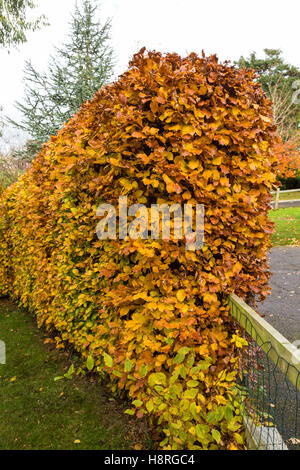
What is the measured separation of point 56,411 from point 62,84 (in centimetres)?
1369

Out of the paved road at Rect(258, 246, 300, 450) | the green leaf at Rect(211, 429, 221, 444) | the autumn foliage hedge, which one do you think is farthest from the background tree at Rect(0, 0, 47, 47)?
A: the green leaf at Rect(211, 429, 221, 444)

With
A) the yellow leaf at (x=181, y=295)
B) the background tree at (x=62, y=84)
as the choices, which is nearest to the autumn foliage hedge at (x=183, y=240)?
the yellow leaf at (x=181, y=295)

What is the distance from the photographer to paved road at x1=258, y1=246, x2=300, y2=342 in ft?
13.1

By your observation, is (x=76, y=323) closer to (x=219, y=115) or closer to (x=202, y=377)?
(x=202, y=377)

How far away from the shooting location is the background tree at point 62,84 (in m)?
12.9

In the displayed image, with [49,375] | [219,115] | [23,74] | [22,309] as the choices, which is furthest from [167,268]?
[23,74]

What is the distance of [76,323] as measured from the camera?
3109 mm

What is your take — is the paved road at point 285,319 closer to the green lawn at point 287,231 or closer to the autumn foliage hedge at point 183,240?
the autumn foliage hedge at point 183,240

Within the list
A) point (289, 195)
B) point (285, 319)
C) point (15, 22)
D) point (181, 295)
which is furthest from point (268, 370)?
point (289, 195)

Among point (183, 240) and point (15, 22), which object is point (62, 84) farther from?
point (183, 240)

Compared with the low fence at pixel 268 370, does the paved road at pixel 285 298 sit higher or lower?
lower

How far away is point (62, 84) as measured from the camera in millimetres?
12906

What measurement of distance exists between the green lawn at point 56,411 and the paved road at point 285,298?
2.41 m

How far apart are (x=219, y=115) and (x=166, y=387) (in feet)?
6.18
